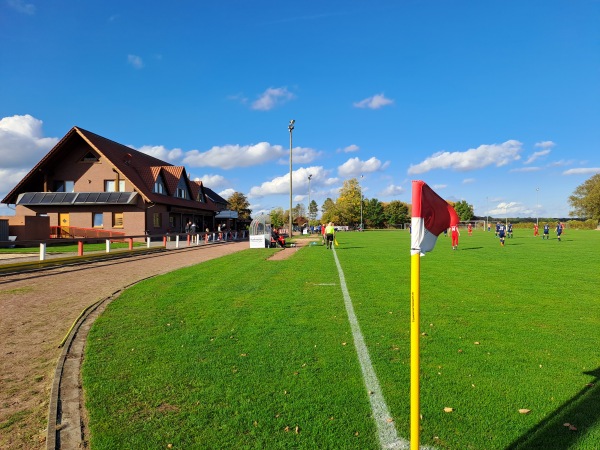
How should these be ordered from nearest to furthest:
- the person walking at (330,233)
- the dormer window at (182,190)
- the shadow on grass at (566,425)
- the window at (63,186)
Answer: the shadow on grass at (566,425), the person walking at (330,233), the window at (63,186), the dormer window at (182,190)

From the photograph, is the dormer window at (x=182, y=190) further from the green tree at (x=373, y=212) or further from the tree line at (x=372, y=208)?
the green tree at (x=373, y=212)

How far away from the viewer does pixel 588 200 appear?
320ft

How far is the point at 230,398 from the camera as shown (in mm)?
3975

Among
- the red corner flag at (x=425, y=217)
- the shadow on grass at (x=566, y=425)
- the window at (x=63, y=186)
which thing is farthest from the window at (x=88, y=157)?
the shadow on grass at (x=566, y=425)

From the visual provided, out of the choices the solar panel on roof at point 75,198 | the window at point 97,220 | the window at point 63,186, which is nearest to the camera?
the solar panel on roof at point 75,198

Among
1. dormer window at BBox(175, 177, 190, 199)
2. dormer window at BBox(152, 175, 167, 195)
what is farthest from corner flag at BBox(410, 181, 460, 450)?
dormer window at BBox(175, 177, 190, 199)

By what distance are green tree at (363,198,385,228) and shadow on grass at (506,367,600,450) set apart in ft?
341

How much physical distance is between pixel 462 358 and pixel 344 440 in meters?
2.43

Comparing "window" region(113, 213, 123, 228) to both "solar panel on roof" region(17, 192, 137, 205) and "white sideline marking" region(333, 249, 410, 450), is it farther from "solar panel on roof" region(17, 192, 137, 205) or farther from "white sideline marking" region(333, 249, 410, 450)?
"white sideline marking" region(333, 249, 410, 450)

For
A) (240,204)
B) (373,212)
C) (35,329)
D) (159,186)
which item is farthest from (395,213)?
(35,329)

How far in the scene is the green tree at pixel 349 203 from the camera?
98.3m

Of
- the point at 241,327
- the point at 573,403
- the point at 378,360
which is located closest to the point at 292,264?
the point at 241,327

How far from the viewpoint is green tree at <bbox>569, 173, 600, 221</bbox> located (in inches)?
3777

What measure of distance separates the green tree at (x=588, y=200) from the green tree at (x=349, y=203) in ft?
175
